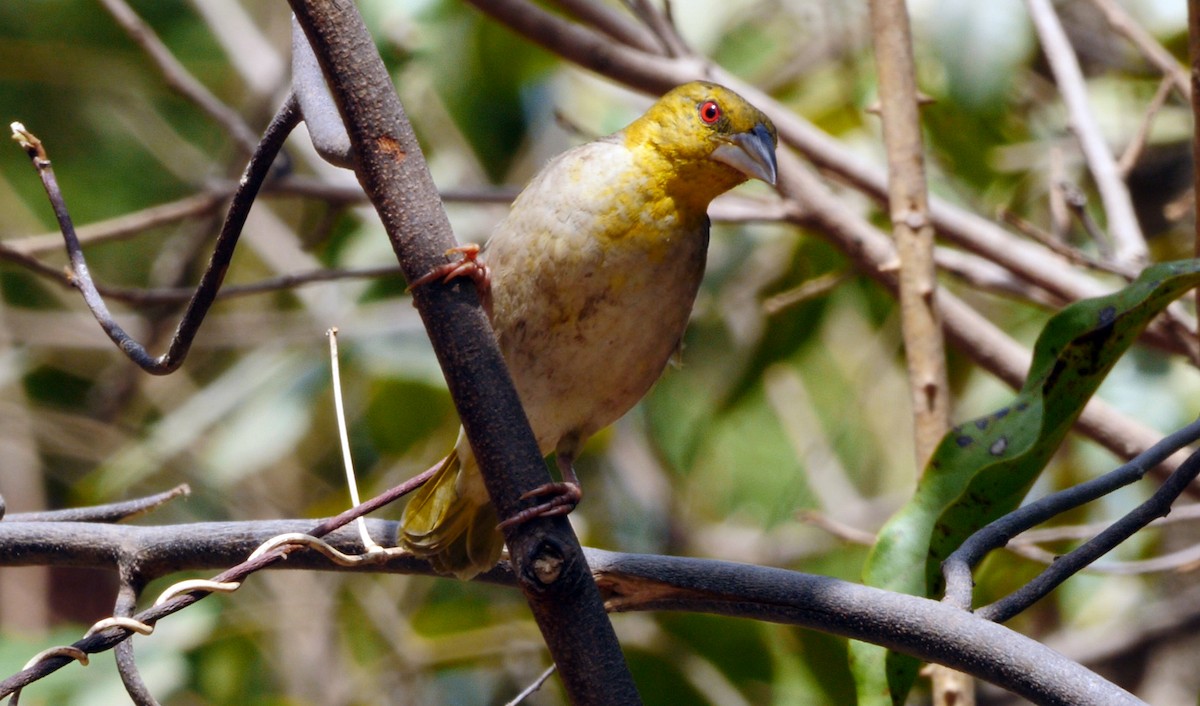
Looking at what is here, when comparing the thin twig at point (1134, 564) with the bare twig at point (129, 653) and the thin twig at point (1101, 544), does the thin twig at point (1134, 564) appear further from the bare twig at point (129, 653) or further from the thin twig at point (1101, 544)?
the bare twig at point (129, 653)

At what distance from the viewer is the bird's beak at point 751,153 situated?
258 cm

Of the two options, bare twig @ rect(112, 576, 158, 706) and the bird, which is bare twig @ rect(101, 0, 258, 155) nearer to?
the bird

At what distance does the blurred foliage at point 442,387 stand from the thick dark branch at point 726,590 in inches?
62.9

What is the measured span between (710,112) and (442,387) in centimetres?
197

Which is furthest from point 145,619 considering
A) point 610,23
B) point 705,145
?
point 610,23

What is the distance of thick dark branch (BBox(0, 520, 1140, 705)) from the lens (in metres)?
1.41

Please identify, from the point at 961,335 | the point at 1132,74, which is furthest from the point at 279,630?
the point at 1132,74

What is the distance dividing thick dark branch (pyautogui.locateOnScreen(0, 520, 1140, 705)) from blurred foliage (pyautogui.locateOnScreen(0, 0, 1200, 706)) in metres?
1.60

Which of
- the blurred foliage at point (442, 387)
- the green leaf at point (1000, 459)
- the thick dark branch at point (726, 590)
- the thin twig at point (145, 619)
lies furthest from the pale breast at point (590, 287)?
the blurred foliage at point (442, 387)

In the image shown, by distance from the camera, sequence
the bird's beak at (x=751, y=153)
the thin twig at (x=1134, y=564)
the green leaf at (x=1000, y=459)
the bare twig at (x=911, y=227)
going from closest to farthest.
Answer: the green leaf at (x=1000, y=459)
the bare twig at (x=911, y=227)
the bird's beak at (x=751, y=153)
the thin twig at (x=1134, y=564)

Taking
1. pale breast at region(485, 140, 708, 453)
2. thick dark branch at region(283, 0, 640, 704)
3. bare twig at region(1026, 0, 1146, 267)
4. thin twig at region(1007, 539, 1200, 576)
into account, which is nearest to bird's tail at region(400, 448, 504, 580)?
pale breast at region(485, 140, 708, 453)

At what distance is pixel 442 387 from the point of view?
4.35 metres

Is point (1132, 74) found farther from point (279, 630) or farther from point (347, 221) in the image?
point (279, 630)

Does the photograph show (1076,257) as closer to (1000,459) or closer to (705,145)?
(705,145)
